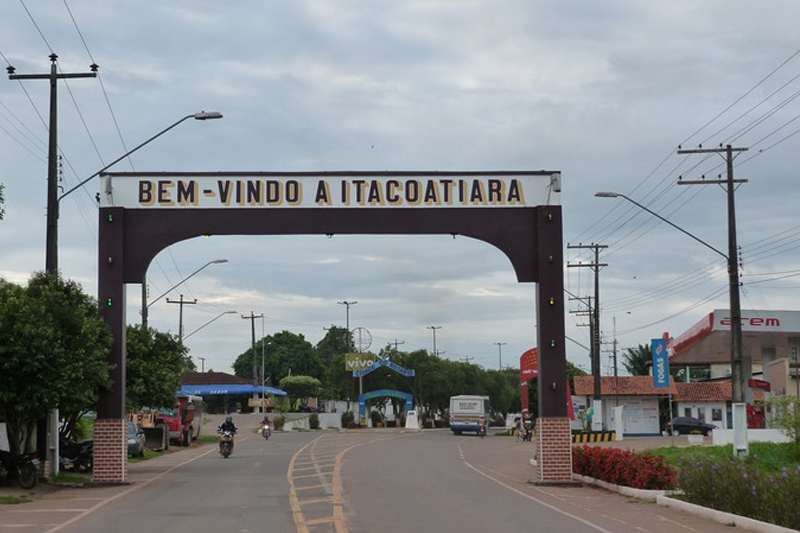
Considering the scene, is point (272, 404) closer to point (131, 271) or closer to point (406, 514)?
point (131, 271)

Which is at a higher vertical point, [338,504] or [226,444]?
[338,504]

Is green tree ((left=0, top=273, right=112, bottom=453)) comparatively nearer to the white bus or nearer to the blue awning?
the white bus

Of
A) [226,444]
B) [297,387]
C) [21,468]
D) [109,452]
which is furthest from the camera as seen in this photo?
[297,387]

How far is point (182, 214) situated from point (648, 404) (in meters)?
45.5

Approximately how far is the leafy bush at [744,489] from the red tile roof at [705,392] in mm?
52911

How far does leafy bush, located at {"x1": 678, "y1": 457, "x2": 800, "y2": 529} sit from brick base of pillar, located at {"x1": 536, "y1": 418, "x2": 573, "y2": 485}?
235 inches

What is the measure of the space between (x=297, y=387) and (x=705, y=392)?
267 feet

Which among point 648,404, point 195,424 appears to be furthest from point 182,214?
point 648,404

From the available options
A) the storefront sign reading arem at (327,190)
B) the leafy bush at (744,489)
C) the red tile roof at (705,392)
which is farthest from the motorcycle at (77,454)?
the red tile roof at (705,392)

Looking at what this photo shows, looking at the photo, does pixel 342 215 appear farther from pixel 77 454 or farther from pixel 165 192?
pixel 77 454

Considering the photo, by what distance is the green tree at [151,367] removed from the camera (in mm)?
39250

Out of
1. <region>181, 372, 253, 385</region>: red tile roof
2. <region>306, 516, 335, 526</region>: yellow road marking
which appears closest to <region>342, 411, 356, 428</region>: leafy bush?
<region>181, 372, 253, 385</region>: red tile roof

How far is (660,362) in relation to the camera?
130 feet

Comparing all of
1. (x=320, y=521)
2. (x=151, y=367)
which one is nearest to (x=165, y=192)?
(x=151, y=367)
